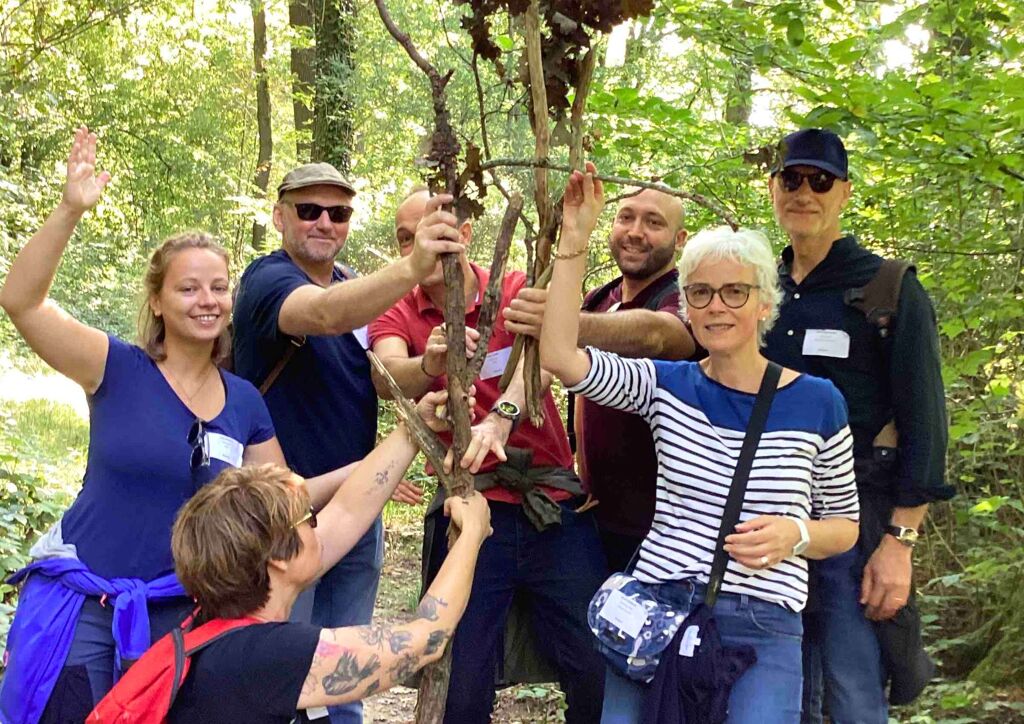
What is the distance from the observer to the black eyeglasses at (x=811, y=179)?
9.54 ft

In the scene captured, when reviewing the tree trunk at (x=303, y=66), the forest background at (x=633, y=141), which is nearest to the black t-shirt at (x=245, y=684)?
the forest background at (x=633, y=141)

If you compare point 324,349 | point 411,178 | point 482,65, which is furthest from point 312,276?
point 411,178

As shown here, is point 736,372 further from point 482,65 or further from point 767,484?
point 482,65

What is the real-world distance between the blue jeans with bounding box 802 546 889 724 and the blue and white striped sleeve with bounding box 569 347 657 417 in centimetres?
88

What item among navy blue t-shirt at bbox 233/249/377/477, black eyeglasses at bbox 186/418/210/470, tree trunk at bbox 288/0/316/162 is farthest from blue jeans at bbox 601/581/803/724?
tree trunk at bbox 288/0/316/162

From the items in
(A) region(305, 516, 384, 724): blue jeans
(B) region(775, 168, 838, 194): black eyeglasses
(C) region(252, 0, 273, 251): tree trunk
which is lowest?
(A) region(305, 516, 384, 724): blue jeans

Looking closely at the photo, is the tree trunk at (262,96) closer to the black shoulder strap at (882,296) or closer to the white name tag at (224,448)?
the white name tag at (224,448)

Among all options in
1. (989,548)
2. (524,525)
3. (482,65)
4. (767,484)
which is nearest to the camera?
(767,484)

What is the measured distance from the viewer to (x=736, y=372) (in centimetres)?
248

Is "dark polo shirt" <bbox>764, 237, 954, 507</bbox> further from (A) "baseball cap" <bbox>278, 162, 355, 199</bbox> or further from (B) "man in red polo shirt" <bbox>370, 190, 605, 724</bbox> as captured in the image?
(A) "baseball cap" <bbox>278, 162, 355, 199</bbox>

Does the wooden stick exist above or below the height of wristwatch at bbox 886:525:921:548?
above

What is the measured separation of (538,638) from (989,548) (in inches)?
146

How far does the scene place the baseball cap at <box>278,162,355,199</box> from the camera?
338 centimetres

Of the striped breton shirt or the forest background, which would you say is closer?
the striped breton shirt
